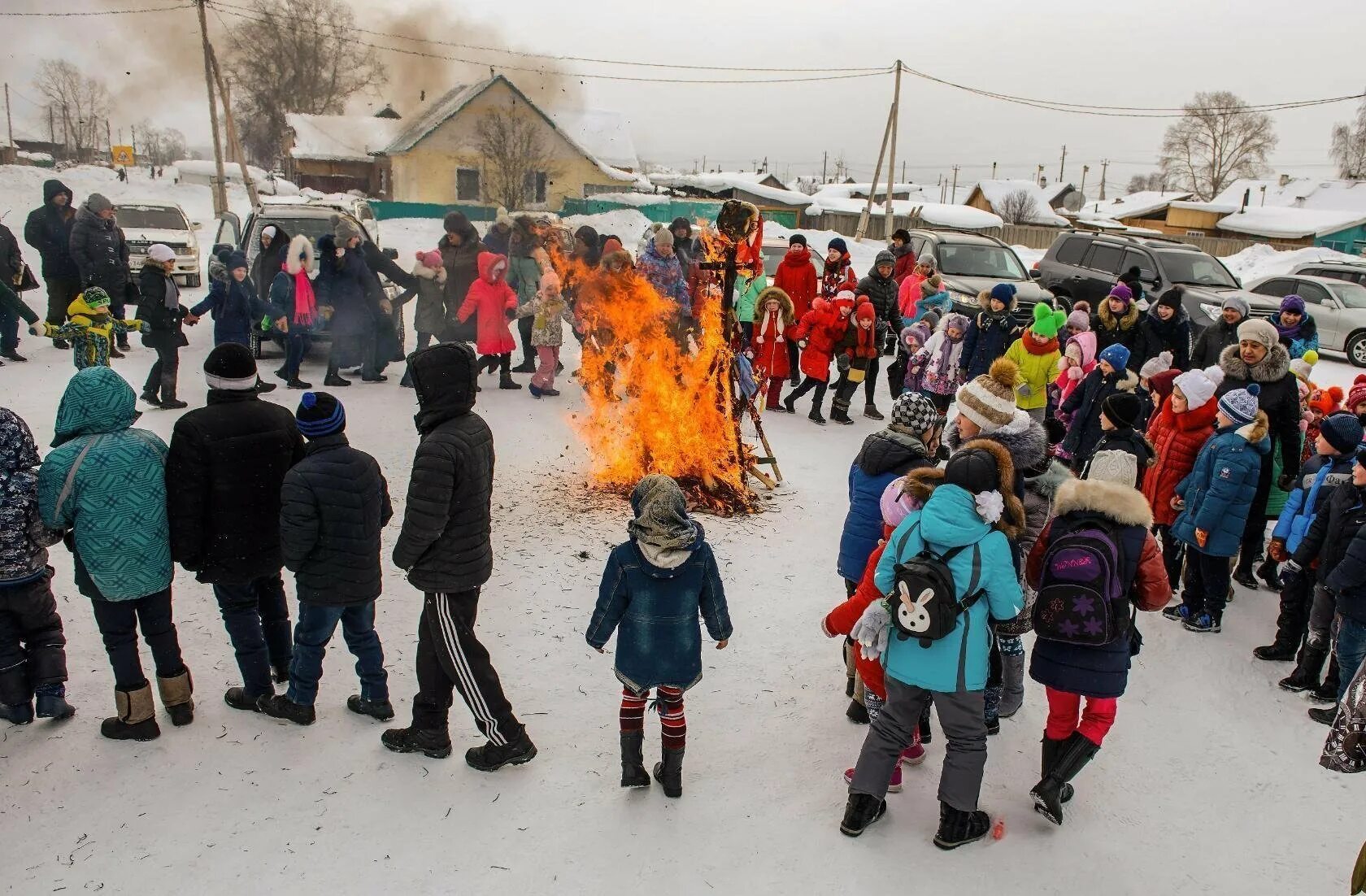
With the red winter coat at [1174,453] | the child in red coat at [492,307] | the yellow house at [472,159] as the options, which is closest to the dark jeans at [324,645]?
the red winter coat at [1174,453]

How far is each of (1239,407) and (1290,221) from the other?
52.0m

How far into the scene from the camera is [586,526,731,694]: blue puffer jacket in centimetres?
399

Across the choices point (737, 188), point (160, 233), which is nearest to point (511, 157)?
point (737, 188)

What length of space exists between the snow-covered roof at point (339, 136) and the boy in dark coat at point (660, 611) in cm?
4915

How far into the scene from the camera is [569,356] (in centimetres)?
1370

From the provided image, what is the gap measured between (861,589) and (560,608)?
8.26 ft

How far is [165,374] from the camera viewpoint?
9414 millimetres

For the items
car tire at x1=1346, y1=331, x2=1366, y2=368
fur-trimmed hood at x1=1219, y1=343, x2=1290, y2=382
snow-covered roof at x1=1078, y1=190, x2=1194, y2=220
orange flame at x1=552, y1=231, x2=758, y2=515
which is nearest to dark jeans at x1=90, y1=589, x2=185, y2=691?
orange flame at x1=552, y1=231, x2=758, y2=515

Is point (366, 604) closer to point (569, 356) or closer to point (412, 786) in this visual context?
point (412, 786)

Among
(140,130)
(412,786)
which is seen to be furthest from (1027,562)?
(140,130)

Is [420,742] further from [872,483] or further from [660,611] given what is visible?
[872,483]

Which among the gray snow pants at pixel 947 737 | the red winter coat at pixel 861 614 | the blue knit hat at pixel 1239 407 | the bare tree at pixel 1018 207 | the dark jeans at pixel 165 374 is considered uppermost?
the bare tree at pixel 1018 207

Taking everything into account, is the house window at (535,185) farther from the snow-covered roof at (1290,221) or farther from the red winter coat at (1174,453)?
the red winter coat at (1174,453)

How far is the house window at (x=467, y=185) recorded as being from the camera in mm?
41656
